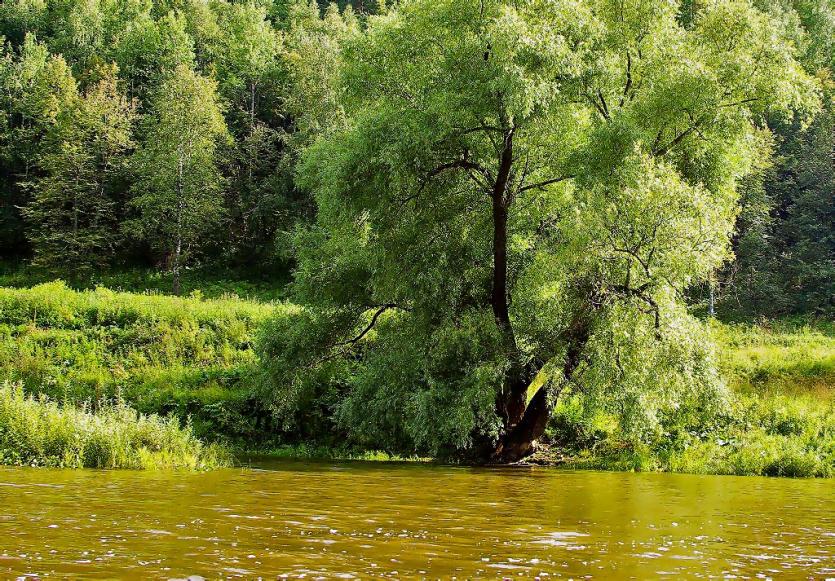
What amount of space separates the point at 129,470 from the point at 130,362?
13549mm

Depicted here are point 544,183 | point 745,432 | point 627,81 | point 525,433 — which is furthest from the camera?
point 745,432

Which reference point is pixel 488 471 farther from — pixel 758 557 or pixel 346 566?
pixel 346 566

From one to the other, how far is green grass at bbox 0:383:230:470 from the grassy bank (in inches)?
336

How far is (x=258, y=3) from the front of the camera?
114000 mm

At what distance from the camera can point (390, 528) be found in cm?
763

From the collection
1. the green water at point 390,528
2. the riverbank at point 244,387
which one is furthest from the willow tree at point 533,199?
the green water at point 390,528

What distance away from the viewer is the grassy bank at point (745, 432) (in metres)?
18.0

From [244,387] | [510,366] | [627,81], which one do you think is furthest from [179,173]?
[510,366]

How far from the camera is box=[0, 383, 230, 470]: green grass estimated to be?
1330 cm

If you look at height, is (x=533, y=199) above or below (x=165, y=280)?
below

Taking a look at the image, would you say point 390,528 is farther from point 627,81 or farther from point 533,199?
point 627,81

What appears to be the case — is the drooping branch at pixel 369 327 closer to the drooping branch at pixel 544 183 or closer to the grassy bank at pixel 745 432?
the drooping branch at pixel 544 183

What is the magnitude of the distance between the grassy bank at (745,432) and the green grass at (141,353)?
935cm

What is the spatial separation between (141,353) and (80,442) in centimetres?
1327
